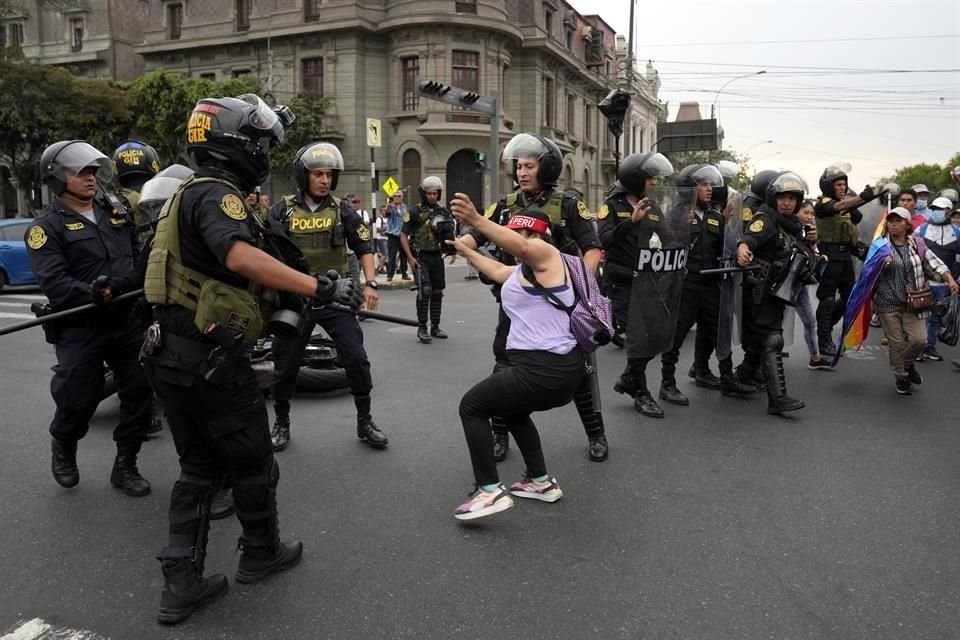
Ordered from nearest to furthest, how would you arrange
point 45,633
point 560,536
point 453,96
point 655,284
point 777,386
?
1. point 45,633
2. point 560,536
3. point 655,284
4. point 777,386
5. point 453,96

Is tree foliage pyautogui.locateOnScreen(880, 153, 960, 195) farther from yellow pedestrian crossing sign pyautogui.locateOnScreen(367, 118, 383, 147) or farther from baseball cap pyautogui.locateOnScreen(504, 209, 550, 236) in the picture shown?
baseball cap pyautogui.locateOnScreen(504, 209, 550, 236)

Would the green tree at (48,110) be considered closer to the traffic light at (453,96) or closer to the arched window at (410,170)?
the arched window at (410,170)

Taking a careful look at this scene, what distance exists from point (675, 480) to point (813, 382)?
3372 millimetres

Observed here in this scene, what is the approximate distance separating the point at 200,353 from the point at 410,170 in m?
33.1

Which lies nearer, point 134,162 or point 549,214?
point 549,214

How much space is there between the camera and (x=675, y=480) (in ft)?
14.1

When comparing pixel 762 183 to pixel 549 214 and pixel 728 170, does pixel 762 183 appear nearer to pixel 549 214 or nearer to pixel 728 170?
pixel 728 170

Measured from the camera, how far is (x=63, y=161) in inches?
156

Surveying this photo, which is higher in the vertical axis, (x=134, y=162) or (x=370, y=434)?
(x=134, y=162)

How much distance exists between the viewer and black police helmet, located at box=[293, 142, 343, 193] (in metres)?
4.89

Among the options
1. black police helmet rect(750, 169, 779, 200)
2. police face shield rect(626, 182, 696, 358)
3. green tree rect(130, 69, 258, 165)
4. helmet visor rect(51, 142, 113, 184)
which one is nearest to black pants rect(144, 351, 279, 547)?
helmet visor rect(51, 142, 113, 184)

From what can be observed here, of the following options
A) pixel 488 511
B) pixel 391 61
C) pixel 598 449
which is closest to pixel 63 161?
pixel 488 511

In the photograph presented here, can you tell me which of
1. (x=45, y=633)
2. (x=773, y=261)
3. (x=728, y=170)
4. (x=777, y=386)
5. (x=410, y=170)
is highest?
(x=410, y=170)

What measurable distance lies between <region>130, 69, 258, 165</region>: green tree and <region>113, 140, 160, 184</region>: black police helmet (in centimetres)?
2829
